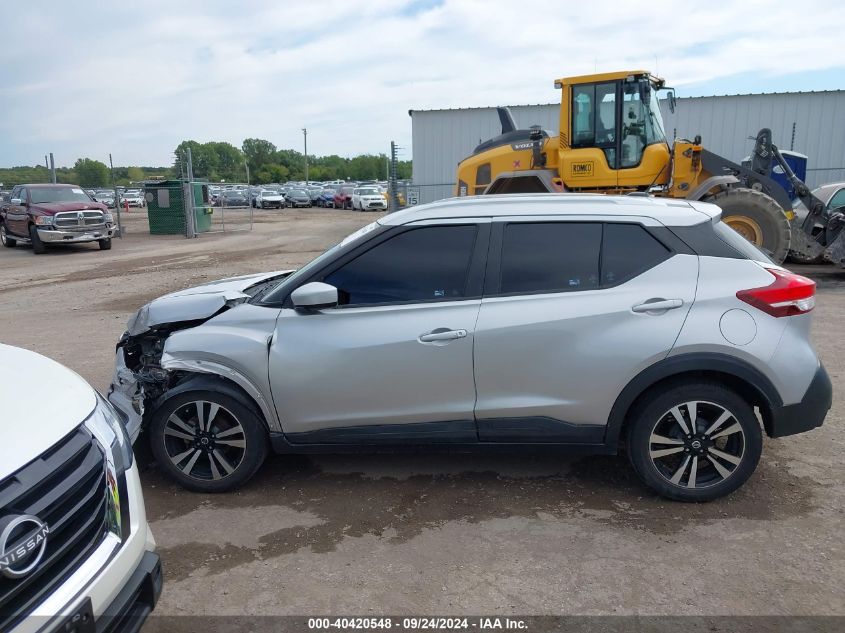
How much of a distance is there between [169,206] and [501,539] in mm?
24470

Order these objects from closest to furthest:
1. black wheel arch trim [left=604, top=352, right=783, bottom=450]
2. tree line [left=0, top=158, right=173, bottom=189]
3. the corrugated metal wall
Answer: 1. black wheel arch trim [left=604, top=352, right=783, bottom=450]
2. the corrugated metal wall
3. tree line [left=0, top=158, right=173, bottom=189]

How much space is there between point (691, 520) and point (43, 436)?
126 inches

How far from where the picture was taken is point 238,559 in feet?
11.5

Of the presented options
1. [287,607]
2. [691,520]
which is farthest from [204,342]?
[691,520]

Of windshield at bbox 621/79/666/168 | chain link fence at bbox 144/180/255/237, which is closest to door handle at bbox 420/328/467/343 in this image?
windshield at bbox 621/79/666/168

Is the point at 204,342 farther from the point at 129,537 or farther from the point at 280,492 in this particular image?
the point at 129,537

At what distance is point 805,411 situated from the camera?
373 cm

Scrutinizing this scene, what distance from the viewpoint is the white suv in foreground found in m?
1.95

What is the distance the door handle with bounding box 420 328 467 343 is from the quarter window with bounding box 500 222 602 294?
369 millimetres

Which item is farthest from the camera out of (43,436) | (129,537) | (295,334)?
(295,334)

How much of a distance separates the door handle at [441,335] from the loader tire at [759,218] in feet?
27.9

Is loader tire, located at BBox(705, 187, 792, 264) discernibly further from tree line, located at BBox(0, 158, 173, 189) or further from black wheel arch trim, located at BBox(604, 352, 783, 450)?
tree line, located at BBox(0, 158, 173, 189)

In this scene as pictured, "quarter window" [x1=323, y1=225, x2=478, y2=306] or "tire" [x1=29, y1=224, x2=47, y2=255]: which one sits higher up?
"quarter window" [x1=323, y1=225, x2=478, y2=306]

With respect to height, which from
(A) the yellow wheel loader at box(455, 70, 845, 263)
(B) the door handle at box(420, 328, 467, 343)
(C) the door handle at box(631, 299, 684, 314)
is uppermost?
(A) the yellow wheel loader at box(455, 70, 845, 263)
